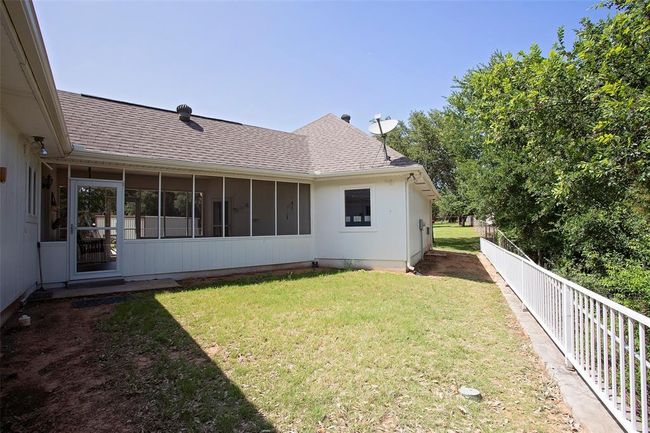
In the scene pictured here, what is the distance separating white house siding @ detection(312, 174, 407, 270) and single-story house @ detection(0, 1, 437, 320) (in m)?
0.03

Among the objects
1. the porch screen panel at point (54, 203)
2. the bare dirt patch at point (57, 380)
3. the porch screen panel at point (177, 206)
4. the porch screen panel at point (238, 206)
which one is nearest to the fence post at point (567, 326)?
the bare dirt patch at point (57, 380)

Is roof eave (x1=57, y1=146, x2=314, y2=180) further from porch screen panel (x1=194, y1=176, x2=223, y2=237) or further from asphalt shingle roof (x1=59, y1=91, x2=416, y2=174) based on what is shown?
porch screen panel (x1=194, y1=176, x2=223, y2=237)

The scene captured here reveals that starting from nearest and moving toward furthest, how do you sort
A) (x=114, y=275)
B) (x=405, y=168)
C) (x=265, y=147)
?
(x=114, y=275)
(x=405, y=168)
(x=265, y=147)

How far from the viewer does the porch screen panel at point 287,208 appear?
35.9 feet

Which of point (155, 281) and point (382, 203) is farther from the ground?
point (382, 203)

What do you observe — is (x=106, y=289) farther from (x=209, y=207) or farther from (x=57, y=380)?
(x=57, y=380)

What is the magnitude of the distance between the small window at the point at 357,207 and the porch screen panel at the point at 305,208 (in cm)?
136

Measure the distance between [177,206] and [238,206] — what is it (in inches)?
66.4

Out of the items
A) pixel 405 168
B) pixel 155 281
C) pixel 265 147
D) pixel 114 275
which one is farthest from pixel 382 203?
pixel 114 275

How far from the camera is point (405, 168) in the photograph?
9.63m

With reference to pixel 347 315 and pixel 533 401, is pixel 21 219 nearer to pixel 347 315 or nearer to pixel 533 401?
pixel 347 315

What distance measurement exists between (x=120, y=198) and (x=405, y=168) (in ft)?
24.5

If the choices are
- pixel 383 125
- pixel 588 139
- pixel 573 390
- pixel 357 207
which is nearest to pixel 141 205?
pixel 357 207

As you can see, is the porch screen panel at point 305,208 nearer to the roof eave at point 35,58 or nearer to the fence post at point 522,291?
the fence post at point 522,291
